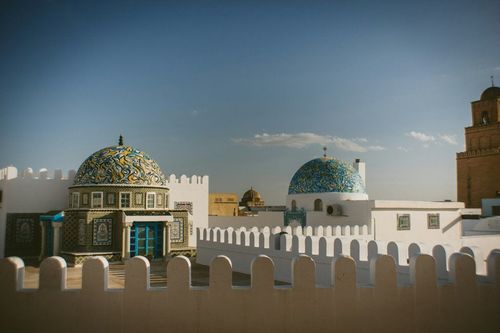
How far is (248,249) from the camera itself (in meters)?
12.5

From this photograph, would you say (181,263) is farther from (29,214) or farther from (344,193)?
(344,193)

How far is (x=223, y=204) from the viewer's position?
33.7 m

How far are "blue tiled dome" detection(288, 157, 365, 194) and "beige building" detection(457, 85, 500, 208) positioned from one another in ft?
88.4

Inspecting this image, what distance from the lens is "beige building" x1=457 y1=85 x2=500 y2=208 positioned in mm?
42625

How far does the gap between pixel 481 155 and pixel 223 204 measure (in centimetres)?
2749

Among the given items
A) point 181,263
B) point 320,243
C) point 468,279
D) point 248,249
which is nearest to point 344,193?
point 248,249

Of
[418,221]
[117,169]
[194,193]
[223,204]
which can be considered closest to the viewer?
[117,169]

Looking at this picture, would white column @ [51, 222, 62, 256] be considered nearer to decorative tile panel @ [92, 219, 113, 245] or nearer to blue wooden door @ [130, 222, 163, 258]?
decorative tile panel @ [92, 219, 113, 245]

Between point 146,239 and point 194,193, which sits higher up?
point 194,193

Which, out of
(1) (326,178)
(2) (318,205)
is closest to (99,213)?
(2) (318,205)

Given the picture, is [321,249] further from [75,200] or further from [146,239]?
[75,200]

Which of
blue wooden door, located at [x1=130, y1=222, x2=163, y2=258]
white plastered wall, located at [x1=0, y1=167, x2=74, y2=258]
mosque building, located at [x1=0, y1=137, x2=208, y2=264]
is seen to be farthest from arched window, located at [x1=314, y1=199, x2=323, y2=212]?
white plastered wall, located at [x1=0, y1=167, x2=74, y2=258]

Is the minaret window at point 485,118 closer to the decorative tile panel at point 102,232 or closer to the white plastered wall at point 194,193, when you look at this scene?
the white plastered wall at point 194,193

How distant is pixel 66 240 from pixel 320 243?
9644mm
